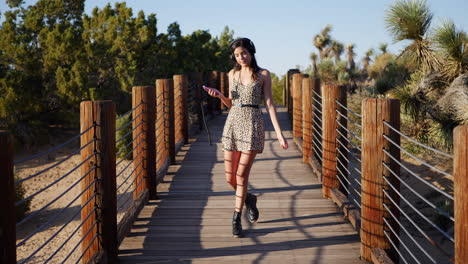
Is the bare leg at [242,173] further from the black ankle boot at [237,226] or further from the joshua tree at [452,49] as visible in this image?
the joshua tree at [452,49]

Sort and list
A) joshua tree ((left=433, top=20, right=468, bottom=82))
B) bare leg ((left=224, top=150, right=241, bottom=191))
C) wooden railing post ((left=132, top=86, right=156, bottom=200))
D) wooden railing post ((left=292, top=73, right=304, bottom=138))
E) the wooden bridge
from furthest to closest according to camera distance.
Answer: joshua tree ((left=433, top=20, right=468, bottom=82))
wooden railing post ((left=292, top=73, right=304, bottom=138))
wooden railing post ((left=132, top=86, right=156, bottom=200))
bare leg ((left=224, top=150, right=241, bottom=191))
the wooden bridge

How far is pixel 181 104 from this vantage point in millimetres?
9766

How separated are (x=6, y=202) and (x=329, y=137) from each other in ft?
13.6

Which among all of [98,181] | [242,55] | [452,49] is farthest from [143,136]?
[452,49]

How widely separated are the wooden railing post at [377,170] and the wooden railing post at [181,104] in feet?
18.8

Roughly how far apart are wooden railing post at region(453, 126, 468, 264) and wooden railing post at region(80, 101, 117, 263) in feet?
7.94

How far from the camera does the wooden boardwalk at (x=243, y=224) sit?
4.55m

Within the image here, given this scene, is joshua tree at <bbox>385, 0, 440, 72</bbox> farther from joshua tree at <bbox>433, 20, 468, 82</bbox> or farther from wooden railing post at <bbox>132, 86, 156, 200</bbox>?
wooden railing post at <bbox>132, 86, 156, 200</bbox>

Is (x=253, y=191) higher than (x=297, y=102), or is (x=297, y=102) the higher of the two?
(x=297, y=102)

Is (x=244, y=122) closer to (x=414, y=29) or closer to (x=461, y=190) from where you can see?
(x=461, y=190)

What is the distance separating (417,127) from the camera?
51.6 feet

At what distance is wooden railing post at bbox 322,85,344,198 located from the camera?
618cm

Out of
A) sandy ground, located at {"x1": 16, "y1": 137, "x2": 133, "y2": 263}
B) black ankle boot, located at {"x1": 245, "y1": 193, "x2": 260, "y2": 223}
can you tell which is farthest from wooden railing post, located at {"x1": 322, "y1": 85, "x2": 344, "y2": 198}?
sandy ground, located at {"x1": 16, "y1": 137, "x2": 133, "y2": 263}

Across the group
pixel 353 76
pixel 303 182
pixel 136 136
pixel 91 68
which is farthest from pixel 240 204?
pixel 353 76
